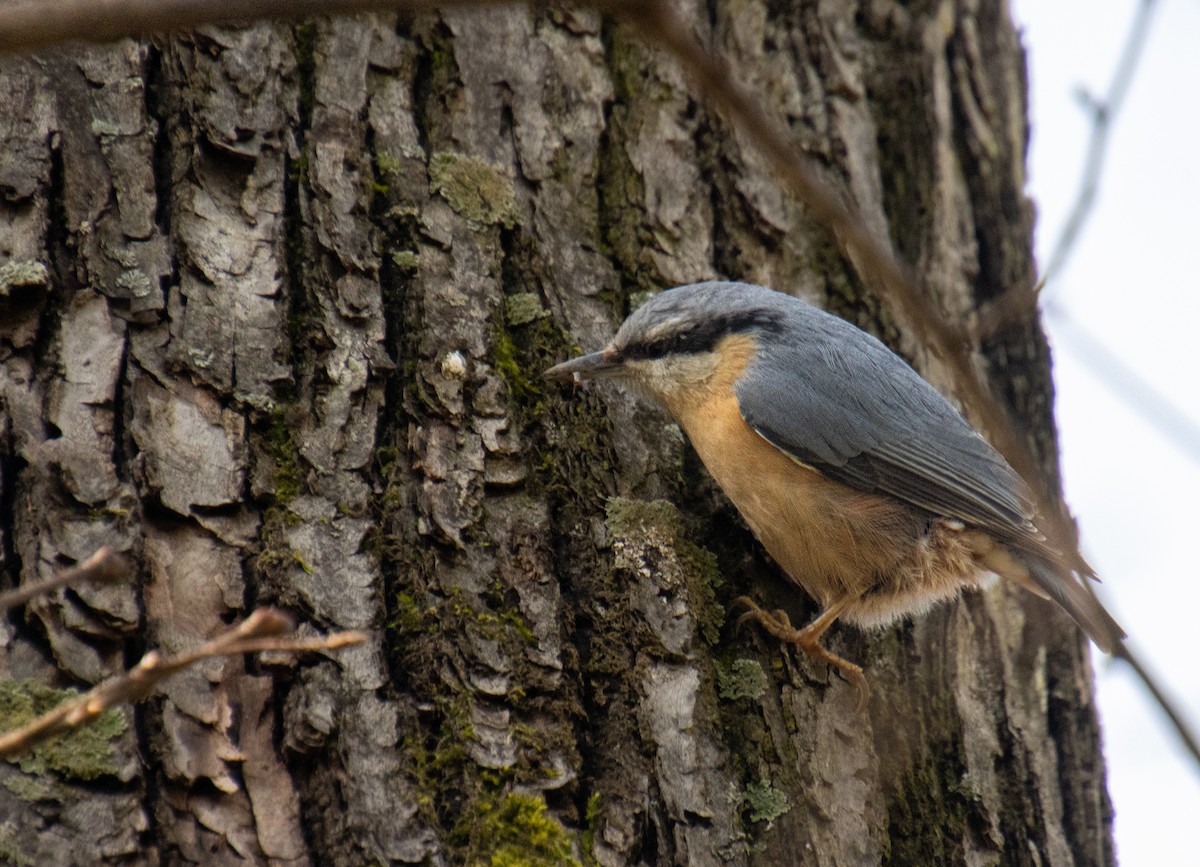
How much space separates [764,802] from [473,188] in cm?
157

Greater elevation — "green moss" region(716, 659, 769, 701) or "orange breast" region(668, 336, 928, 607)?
"orange breast" region(668, 336, 928, 607)

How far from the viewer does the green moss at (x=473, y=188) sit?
8.84 feet

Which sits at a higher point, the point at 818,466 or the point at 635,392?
the point at 635,392

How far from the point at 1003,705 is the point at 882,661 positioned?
1.08ft

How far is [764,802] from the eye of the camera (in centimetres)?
216

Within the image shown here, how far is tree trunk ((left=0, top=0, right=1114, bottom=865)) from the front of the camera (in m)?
1.90

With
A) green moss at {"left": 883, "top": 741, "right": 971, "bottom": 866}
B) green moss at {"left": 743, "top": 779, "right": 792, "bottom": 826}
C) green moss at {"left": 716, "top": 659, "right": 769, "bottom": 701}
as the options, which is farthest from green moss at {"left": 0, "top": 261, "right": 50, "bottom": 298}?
green moss at {"left": 883, "top": 741, "right": 971, "bottom": 866}

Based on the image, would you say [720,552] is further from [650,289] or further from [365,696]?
[365,696]

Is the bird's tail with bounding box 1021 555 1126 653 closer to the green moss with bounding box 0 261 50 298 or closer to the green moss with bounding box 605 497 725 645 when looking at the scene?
the green moss with bounding box 605 497 725 645

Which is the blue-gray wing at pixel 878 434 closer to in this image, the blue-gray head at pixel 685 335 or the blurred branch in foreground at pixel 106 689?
the blue-gray head at pixel 685 335

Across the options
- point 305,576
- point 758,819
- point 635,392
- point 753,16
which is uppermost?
point 753,16

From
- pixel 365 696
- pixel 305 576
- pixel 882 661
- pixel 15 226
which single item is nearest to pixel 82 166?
pixel 15 226

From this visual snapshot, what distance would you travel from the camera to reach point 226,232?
238cm

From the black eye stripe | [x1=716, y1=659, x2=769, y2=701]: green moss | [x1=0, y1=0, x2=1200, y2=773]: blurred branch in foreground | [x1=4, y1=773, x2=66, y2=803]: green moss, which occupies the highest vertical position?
the black eye stripe
